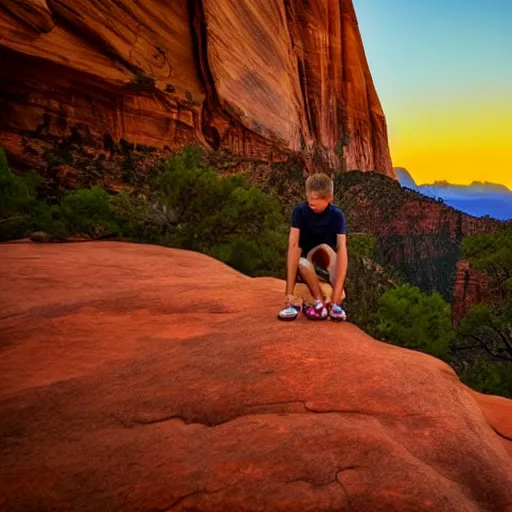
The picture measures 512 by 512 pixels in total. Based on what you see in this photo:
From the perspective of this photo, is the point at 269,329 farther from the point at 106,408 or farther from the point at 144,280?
the point at 144,280

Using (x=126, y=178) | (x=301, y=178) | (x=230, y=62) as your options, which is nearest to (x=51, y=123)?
(x=126, y=178)

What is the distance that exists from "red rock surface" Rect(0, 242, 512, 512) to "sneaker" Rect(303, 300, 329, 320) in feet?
0.78

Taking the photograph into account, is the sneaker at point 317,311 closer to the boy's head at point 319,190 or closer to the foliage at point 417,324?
the boy's head at point 319,190

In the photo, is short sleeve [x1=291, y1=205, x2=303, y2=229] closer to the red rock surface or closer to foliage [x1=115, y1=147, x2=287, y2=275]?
the red rock surface

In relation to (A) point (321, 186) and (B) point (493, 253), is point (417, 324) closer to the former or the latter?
(B) point (493, 253)

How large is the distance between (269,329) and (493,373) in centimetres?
945

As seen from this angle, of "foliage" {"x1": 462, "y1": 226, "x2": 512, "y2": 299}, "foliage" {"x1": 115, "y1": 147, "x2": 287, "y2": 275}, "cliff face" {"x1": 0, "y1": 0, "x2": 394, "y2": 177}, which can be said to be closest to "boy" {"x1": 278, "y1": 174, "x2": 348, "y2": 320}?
Answer: "foliage" {"x1": 115, "y1": 147, "x2": 287, "y2": 275}

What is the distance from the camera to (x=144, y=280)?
18.6ft

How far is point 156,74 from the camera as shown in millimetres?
25953

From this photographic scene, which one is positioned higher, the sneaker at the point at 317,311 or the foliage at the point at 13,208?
the foliage at the point at 13,208

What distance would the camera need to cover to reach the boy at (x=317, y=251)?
12.2 ft

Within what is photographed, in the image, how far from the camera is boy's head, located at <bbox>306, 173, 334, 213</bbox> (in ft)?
11.8

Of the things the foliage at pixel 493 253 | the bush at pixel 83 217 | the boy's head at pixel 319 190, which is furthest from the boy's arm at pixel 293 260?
the foliage at pixel 493 253

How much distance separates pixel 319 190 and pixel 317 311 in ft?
3.41
